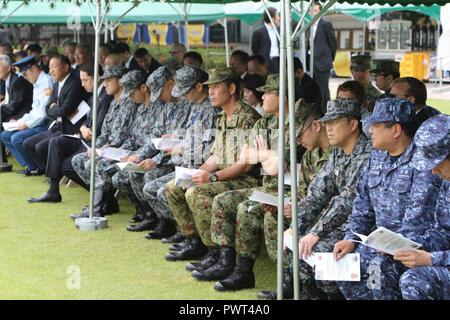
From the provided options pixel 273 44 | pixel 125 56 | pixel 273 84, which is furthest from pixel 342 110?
pixel 273 44

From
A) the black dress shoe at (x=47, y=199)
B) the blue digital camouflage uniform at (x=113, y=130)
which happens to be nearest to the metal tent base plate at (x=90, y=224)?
the blue digital camouflage uniform at (x=113, y=130)

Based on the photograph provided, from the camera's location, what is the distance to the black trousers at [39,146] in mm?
9583

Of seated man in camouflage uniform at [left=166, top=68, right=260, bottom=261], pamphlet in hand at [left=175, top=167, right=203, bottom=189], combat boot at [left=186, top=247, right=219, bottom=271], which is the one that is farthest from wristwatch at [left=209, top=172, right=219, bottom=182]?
combat boot at [left=186, top=247, right=219, bottom=271]

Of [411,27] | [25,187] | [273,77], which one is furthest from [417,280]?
[411,27]

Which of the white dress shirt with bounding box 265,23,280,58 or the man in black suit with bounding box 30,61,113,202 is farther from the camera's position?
the white dress shirt with bounding box 265,23,280,58

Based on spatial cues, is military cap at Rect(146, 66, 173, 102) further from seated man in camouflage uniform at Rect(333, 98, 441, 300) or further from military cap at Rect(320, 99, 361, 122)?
seated man in camouflage uniform at Rect(333, 98, 441, 300)

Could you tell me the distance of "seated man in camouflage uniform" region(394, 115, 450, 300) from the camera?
394 cm

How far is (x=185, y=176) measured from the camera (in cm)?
634

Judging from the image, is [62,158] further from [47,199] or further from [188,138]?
[188,138]

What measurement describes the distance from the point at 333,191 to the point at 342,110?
19.8 inches

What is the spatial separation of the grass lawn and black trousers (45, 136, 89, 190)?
0.35 metres

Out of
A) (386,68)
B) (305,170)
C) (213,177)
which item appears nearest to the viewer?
(305,170)

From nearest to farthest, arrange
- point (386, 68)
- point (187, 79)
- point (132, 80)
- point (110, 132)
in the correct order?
point (187, 79), point (132, 80), point (386, 68), point (110, 132)

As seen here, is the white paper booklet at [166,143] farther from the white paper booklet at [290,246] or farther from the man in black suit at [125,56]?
the man in black suit at [125,56]
